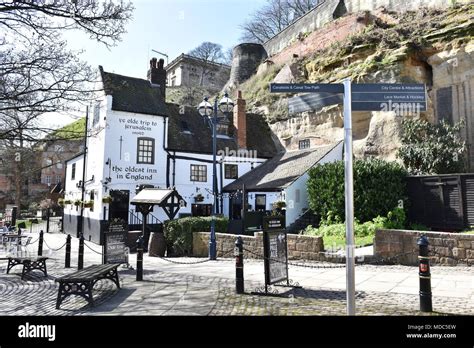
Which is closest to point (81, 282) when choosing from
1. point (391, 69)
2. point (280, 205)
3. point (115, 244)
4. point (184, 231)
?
point (115, 244)

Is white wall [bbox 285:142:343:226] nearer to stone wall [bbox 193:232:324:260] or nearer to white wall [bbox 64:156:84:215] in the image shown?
stone wall [bbox 193:232:324:260]

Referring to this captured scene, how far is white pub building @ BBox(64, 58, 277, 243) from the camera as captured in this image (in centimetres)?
2116

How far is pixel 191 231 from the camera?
15008 millimetres

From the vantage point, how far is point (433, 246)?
9797mm

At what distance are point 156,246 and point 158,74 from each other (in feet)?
50.1

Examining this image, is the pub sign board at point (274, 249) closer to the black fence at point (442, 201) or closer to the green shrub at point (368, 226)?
the green shrub at point (368, 226)

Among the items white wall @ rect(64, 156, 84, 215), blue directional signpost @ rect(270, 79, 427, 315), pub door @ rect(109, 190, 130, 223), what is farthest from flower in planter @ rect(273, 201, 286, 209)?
Result: white wall @ rect(64, 156, 84, 215)

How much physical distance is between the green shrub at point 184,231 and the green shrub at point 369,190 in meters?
5.69

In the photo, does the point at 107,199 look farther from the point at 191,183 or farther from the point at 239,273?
the point at 239,273

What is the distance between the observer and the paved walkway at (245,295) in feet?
20.5

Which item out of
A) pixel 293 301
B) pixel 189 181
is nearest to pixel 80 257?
pixel 293 301

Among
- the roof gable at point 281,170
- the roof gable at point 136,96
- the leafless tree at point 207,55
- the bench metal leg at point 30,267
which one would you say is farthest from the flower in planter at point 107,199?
the leafless tree at point 207,55

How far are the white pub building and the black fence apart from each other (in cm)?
1125

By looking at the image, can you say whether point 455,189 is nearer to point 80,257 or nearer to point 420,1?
point 80,257
